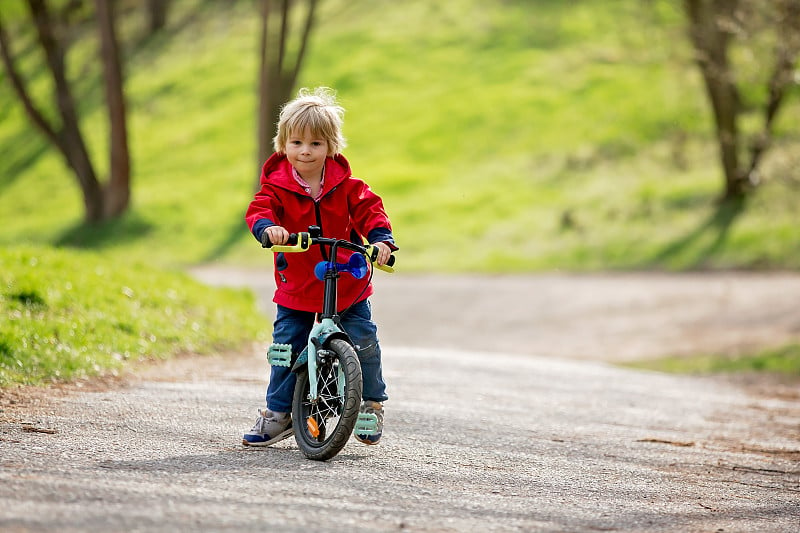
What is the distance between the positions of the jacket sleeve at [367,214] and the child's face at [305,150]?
26 cm

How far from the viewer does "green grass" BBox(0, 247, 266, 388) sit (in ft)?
26.7

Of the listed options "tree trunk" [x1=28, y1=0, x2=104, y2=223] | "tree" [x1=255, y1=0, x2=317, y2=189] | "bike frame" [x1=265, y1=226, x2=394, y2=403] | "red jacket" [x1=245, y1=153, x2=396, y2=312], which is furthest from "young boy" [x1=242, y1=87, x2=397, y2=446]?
"tree trunk" [x1=28, y1=0, x2=104, y2=223]

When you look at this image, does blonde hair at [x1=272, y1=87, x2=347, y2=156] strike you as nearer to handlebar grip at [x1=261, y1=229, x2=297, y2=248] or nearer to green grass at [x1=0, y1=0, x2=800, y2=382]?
handlebar grip at [x1=261, y1=229, x2=297, y2=248]

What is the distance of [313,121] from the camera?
5969 mm

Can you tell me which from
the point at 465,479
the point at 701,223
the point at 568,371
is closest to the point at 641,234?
the point at 701,223

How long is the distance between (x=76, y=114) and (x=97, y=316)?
2441cm

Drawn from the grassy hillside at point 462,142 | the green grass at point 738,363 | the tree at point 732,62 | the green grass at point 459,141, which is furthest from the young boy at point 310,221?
the green grass at point 459,141

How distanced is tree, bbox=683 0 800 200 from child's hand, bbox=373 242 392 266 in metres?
11.3

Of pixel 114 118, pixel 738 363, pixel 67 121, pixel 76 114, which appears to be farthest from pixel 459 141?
pixel 738 363

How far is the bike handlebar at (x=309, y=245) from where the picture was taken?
559 centimetres

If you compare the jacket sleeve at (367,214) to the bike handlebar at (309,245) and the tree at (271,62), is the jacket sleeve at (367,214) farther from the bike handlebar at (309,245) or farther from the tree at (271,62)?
the tree at (271,62)

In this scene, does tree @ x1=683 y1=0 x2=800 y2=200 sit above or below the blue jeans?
above

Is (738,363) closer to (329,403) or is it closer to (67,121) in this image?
(329,403)

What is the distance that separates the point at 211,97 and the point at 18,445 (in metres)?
42.0
